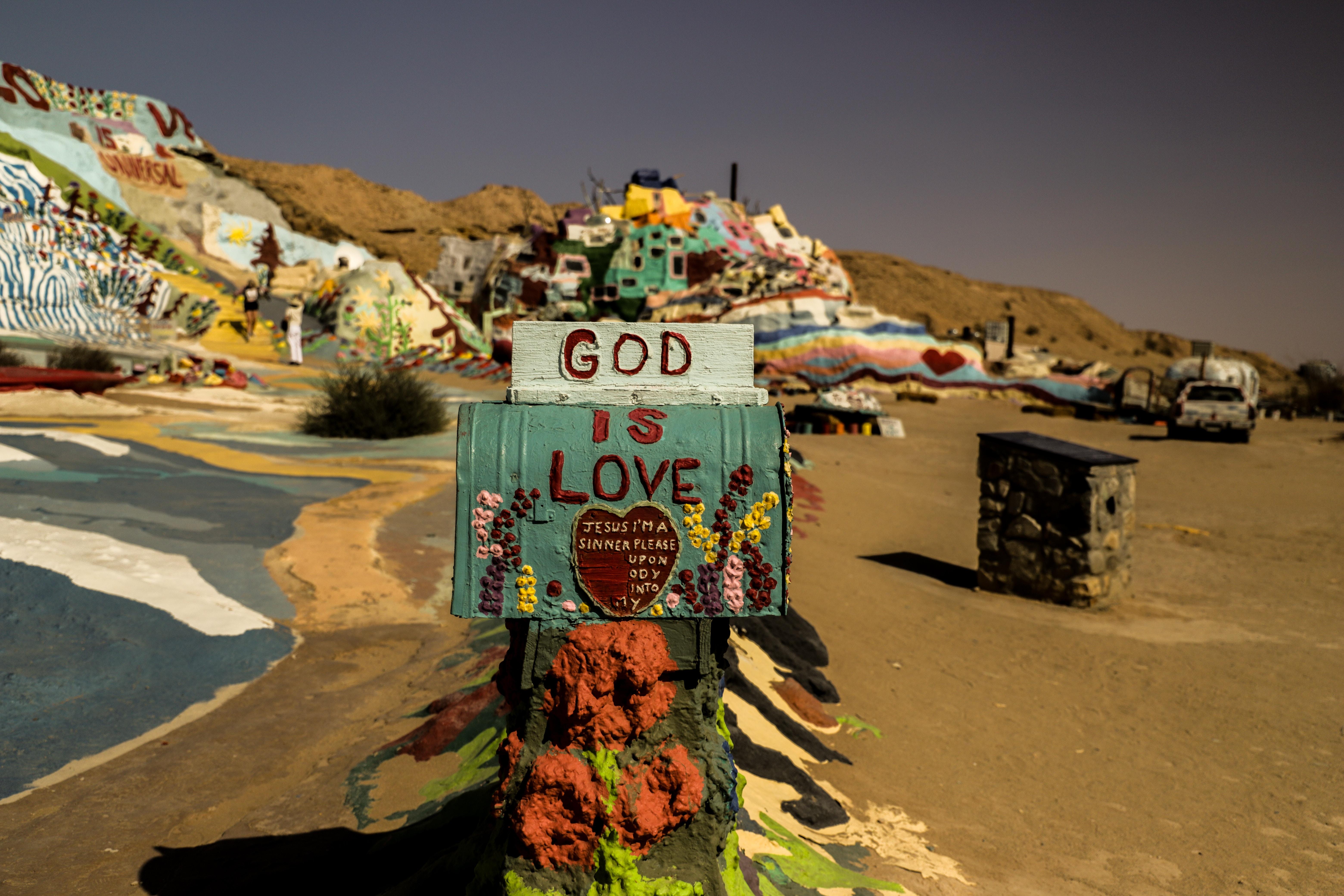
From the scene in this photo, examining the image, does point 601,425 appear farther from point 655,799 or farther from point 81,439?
point 81,439

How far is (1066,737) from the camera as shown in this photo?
5.41 m

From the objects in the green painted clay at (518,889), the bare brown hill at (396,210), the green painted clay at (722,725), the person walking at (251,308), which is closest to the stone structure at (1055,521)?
the green painted clay at (722,725)

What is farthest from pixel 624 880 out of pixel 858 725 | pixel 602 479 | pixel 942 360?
pixel 942 360

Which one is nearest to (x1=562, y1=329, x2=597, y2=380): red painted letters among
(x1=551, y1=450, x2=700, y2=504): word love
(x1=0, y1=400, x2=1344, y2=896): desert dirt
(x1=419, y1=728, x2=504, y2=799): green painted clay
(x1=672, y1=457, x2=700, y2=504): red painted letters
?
(x1=551, y1=450, x2=700, y2=504): word love

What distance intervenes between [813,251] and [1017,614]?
3306 cm

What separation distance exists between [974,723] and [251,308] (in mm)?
25809

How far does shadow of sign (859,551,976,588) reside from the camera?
8977 millimetres

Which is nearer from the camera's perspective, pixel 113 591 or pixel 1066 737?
pixel 1066 737

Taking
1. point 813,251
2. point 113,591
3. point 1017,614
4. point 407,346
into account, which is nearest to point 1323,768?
point 1017,614

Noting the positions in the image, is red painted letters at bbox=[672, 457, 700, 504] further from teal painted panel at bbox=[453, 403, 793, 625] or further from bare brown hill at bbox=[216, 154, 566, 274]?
bare brown hill at bbox=[216, 154, 566, 274]

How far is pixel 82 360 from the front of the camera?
1836 cm

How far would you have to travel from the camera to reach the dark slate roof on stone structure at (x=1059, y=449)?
7926 mm

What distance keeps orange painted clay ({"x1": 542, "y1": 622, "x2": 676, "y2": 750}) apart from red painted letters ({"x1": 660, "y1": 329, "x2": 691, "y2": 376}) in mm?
797

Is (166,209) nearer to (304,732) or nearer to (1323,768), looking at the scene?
(304,732)
